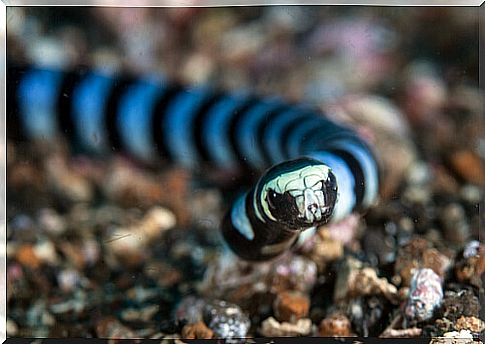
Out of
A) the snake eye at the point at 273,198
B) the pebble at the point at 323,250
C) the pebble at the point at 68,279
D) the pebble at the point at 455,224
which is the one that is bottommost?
the pebble at the point at 68,279

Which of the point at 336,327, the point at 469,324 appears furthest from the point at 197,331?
the point at 469,324

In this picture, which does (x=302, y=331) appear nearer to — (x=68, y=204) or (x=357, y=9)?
(x=68, y=204)

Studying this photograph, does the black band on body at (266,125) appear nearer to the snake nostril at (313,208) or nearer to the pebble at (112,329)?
the snake nostril at (313,208)

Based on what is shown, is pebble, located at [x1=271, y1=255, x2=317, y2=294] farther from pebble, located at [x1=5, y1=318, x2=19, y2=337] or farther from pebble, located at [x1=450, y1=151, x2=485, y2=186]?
pebble, located at [x1=5, y1=318, x2=19, y2=337]

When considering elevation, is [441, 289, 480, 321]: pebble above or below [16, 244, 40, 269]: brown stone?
below

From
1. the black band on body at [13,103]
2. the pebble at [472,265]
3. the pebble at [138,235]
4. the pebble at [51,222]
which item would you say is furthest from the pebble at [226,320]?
the black band on body at [13,103]

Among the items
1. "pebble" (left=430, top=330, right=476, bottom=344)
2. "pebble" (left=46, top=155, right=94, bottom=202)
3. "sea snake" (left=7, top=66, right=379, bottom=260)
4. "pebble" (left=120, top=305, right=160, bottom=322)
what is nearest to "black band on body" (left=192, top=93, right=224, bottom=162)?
"sea snake" (left=7, top=66, right=379, bottom=260)

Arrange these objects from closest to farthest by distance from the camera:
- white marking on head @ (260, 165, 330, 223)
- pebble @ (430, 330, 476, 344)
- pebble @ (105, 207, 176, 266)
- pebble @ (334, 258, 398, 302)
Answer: white marking on head @ (260, 165, 330, 223) < pebble @ (430, 330, 476, 344) < pebble @ (334, 258, 398, 302) < pebble @ (105, 207, 176, 266)

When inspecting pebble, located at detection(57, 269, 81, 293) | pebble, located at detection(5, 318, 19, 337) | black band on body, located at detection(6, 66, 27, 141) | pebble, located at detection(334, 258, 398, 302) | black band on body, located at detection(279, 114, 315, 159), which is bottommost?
pebble, located at detection(5, 318, 19, 337)

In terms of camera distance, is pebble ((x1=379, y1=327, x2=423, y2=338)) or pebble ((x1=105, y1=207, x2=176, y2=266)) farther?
pebble ((x1=105, y1=207, x2=176, y2=266))
